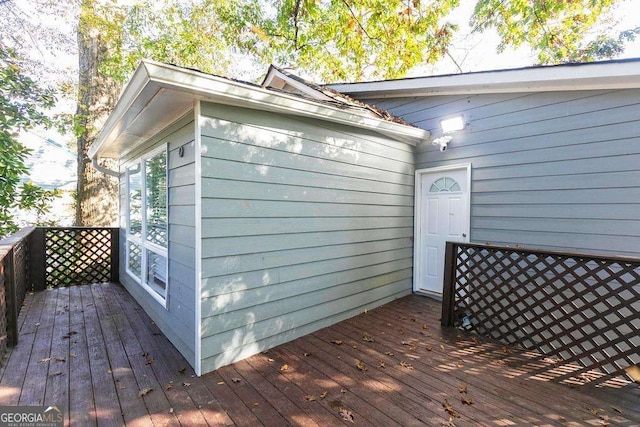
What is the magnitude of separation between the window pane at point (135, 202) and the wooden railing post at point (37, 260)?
1729 mm

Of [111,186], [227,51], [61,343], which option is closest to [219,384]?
[61,343]

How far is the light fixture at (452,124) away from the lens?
432 centimetres

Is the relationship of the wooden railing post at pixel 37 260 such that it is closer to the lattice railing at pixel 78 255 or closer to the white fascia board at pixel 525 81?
the lattice railing at pixel 78 255

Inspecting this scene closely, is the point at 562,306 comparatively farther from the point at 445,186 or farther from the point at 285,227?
the point at 285,227

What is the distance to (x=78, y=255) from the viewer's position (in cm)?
549

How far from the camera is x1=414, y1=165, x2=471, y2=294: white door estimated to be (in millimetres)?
4445

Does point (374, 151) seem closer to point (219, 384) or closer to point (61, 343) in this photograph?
→ point (219, 384)

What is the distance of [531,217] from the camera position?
376 cm

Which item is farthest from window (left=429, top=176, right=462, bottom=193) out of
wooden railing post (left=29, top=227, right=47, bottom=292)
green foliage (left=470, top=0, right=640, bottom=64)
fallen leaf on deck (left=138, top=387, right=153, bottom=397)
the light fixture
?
wooden railing post (left=29, top=227, right=47, bottom=292)

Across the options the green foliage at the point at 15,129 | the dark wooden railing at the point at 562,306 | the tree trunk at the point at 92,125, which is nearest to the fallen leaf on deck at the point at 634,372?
the dark wooden railing at the point at 562,306

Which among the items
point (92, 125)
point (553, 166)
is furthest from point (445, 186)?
point (92, 125)

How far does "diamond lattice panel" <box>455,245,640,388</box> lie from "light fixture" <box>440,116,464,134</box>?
1802mm

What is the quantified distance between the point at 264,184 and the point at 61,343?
8.89 feet

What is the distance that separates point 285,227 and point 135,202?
2.85 metres
